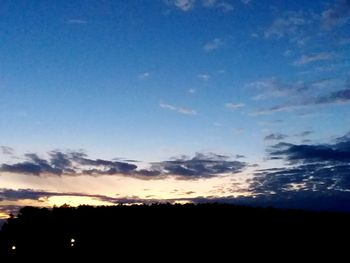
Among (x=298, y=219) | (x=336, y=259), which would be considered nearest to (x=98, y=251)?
(x=298, y=219)

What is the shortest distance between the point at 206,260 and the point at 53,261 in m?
10.1

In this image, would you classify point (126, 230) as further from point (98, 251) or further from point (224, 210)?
point (224, 210)

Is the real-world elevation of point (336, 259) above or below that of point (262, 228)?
below

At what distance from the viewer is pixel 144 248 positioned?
937 inches

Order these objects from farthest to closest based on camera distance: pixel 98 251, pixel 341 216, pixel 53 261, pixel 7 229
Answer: pixel 7 229 → pixel 53 261 → pixel 98 251 → pixel 341 216

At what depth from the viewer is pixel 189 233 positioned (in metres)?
23.4

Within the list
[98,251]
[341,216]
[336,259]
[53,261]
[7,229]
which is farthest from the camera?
[7,229]

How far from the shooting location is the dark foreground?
2209cm

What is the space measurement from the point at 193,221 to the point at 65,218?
863cm

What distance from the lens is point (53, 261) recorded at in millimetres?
26875

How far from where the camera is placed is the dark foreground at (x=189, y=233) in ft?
72.5

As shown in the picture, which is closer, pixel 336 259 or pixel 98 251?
pixel 336 259

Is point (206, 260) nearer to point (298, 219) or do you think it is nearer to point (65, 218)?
point (298, 219)

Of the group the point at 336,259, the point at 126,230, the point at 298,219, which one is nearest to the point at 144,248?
the point at 126,230
